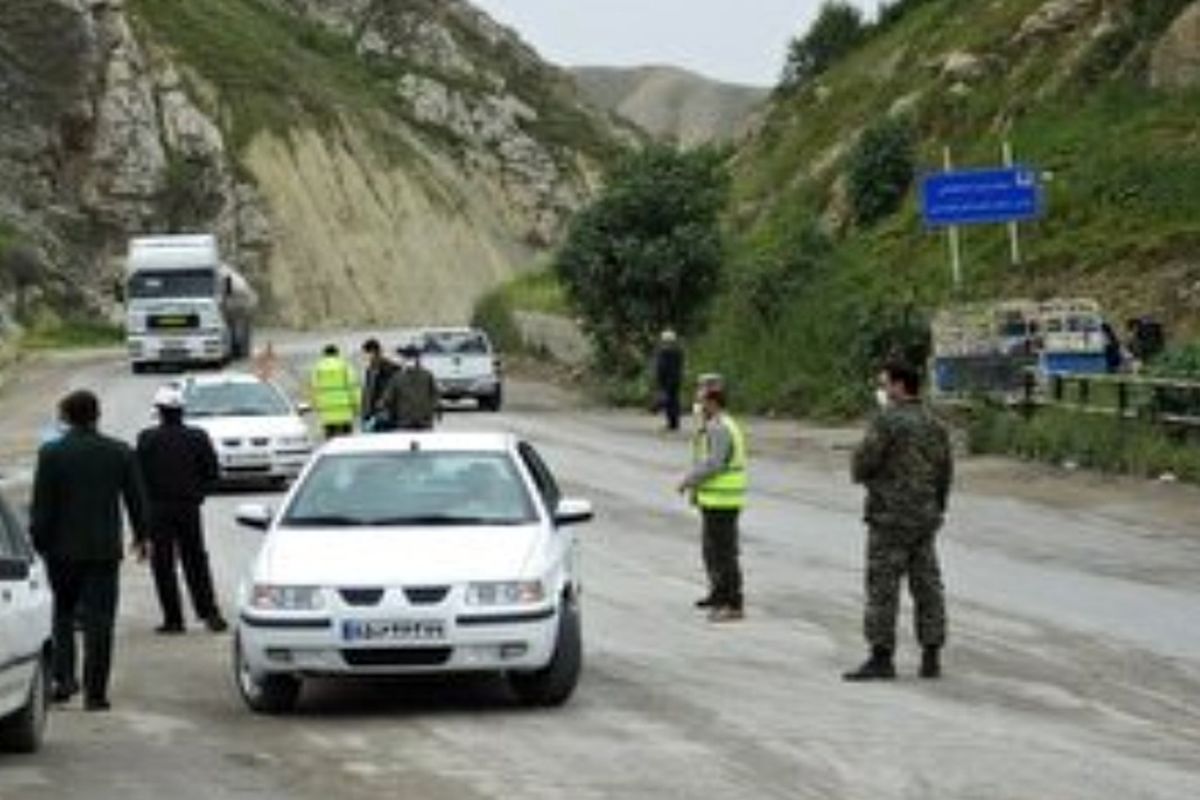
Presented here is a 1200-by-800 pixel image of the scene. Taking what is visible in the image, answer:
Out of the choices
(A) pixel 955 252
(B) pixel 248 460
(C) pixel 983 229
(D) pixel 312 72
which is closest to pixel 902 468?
(B) pixel 248 460

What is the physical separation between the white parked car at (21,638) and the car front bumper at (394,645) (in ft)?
3.83

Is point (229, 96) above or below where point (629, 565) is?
above

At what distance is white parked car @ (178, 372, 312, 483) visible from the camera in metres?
29.4

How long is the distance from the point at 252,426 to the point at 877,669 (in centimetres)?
1628

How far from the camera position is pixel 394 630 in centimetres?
1290

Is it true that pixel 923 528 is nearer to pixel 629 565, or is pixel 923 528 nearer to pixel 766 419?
pixel 629 565

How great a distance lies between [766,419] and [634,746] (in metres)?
34.5

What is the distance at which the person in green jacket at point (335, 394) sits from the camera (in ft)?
104

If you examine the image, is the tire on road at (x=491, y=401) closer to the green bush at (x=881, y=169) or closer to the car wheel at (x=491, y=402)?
the car wheel at (x=491, y=402)

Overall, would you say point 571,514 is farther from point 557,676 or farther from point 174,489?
point 174,489

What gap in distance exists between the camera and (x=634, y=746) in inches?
477

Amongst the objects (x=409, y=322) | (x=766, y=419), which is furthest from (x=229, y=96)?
Result: (x=766, y=419)

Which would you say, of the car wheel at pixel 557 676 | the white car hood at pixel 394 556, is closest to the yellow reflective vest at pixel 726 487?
the white car hood at pixel 394 556

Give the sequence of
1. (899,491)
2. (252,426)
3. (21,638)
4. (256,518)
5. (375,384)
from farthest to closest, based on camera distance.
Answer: (252,426)
(375,384)
(256,518)
(899,491)
(21,638)
